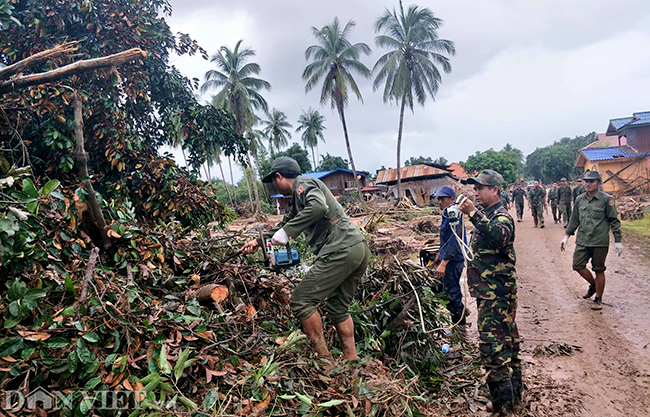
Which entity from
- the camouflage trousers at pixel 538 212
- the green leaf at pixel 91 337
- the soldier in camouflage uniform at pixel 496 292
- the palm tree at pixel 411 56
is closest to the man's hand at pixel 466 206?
the soldier in camouflage uniform at pixel 496 292

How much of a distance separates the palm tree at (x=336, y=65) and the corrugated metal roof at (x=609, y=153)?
17082mm

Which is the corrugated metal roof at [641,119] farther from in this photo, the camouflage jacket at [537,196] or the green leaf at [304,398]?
the green leaf at [304,398]

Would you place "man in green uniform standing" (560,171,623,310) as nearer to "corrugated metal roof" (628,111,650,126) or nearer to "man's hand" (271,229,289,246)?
"man's hand" (271,229,289,246)

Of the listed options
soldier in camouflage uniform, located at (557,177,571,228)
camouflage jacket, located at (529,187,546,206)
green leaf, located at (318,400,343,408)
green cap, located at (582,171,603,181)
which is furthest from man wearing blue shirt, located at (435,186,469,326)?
camouflage jacket, located at (529,187,546,206)

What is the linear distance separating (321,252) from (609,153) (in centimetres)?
3126

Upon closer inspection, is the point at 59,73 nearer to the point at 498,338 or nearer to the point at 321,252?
the point at 321,252

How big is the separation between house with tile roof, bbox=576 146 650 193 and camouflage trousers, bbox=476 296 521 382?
24.6 metres

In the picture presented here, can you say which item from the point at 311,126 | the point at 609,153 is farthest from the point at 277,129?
the point at 609,153

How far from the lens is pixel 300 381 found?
2.42 m

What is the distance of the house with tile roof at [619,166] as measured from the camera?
23266 mm

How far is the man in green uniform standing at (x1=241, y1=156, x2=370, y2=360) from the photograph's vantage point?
293 centimetres

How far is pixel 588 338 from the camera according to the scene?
423cm

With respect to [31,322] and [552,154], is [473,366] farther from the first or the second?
[552,154]

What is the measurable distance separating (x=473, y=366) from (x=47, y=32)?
657 centimetres
